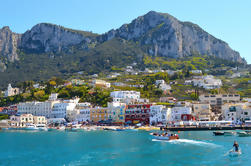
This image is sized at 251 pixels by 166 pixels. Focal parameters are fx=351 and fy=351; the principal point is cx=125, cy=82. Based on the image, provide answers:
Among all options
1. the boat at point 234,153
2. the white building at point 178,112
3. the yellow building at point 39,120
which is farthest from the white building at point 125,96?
the boat at point 234,153

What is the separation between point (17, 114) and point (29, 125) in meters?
18.2

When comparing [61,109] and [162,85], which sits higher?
[162,85]

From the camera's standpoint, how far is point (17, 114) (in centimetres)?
15338

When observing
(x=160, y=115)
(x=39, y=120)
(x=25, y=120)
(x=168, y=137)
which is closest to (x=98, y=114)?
(x=39, y=120)

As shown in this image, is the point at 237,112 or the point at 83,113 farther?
the point at 83,113

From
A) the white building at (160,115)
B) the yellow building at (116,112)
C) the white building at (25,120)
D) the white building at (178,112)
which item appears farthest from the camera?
the white building at (25,120)

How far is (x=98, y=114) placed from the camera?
464 feet

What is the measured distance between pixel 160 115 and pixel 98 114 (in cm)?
2738

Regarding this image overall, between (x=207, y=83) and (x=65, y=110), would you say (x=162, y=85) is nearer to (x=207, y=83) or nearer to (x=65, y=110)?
(x=207, y=83)

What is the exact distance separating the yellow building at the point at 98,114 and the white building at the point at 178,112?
27.8 meters

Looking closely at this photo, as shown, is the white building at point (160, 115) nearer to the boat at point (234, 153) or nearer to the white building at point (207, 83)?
the white building at point (207, 83)

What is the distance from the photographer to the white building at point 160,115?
417ft

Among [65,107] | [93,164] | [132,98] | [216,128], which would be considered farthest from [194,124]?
[93,164]

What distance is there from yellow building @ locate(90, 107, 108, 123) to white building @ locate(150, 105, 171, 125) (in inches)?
821
